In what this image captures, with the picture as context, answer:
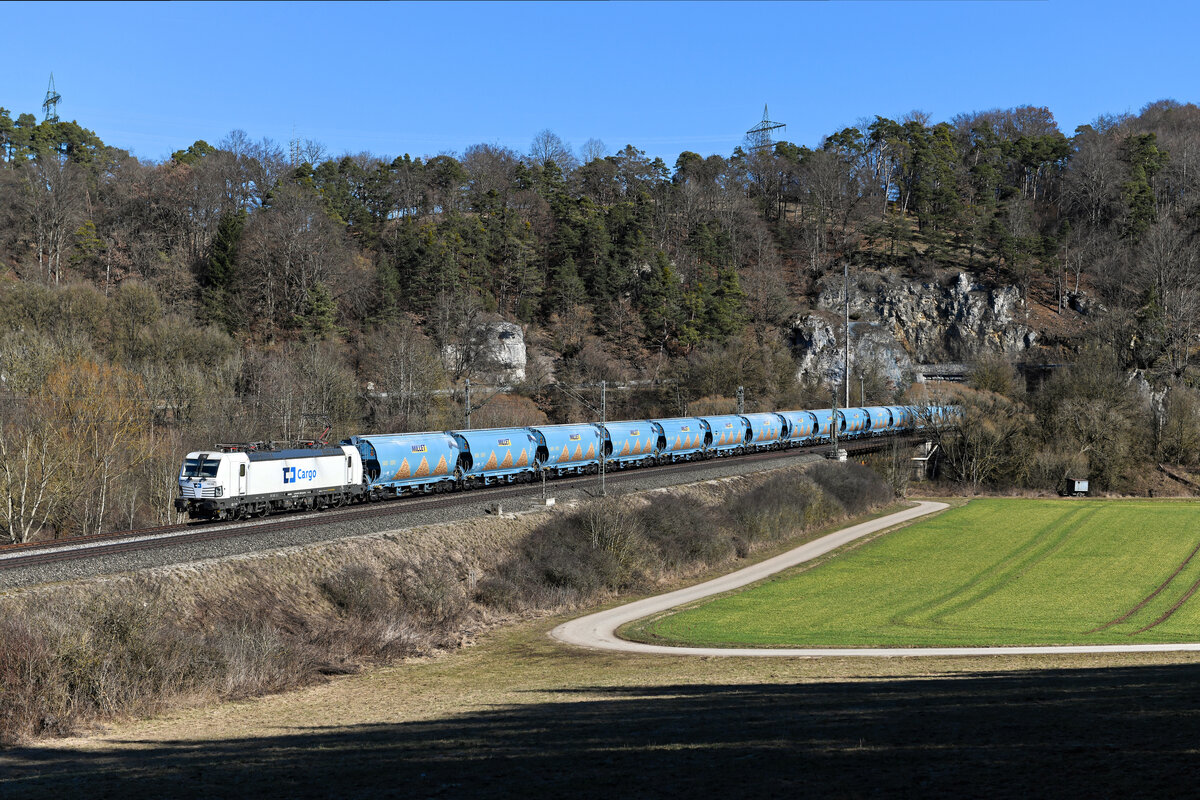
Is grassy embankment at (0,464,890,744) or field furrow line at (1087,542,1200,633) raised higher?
grassy embankment at (0,464,890,744)

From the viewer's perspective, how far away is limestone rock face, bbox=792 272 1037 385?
12269cm

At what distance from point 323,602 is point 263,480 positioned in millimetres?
7906

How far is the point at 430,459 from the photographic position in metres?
44.5

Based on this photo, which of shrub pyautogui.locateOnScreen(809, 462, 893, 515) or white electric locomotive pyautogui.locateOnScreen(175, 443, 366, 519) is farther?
shrub pyautogui.locateOnScreen(809, 462, 893, 515)

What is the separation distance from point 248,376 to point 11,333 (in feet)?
61.3

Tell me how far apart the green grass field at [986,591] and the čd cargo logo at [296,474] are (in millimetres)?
14755

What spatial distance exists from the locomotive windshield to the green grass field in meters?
16.5

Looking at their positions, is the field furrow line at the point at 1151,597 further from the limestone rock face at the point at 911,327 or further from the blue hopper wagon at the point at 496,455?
the limestone rock face at the point at 911,327

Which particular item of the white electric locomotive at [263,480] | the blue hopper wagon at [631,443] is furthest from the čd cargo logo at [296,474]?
the blue hopper wagon at [631,443]

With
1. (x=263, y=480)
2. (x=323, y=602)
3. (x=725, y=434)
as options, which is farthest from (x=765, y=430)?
(x=323, y=602)

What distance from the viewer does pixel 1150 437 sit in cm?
8469

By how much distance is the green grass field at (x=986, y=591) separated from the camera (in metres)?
34.2

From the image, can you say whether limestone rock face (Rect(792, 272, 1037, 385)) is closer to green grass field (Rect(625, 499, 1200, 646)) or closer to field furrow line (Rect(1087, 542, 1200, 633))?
green grass field (Rect(625, 499, 1200, 646))

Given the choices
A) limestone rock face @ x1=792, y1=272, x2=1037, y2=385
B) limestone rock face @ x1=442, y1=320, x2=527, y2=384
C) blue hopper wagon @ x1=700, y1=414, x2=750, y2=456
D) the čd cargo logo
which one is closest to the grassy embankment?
the čd cargo logo
